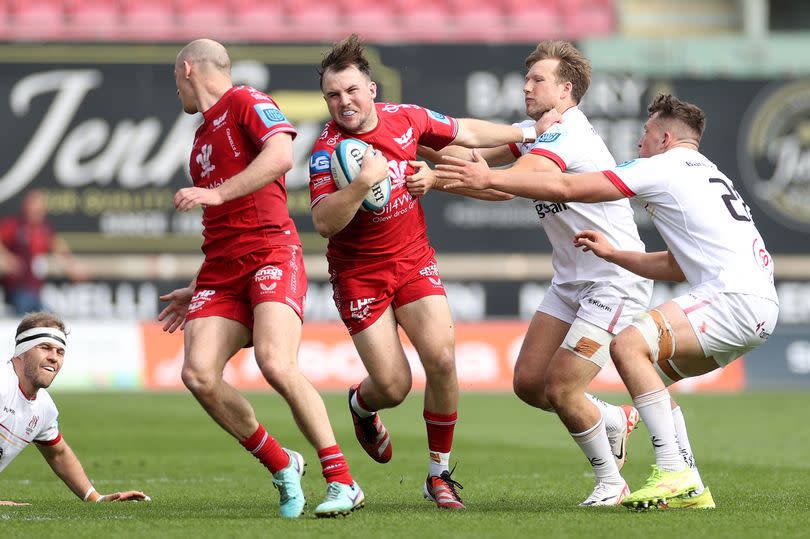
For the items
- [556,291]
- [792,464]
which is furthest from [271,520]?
[792,464]

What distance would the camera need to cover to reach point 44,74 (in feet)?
60.4

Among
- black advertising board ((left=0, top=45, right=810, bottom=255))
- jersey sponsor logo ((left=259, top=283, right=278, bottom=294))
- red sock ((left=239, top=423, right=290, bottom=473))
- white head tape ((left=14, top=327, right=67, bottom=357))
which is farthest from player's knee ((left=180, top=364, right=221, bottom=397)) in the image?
black advertising board ((left=0, top=45, right=810, bottom=255))

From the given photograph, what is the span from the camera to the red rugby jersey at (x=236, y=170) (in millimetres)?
7012

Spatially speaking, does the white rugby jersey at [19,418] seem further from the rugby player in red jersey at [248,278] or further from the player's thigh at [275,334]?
the player's thigh at [275,334]

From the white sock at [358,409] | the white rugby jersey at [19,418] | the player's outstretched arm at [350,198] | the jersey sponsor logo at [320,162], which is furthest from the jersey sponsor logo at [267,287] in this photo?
the white sock at [358,409]

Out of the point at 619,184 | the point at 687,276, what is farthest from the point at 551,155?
the point at 687,276

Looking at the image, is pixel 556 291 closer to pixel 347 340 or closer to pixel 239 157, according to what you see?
pixel 239 157

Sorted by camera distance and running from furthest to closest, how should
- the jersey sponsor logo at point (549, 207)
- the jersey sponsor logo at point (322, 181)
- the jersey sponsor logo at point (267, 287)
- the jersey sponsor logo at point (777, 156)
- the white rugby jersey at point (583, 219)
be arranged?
the jersey sponsor logo at point (777, 156)
the jersey sponsor logo at point (549, 207)
the white rugby jersey at point (583, 219)
the jersey sponsor logo at point (322, 181)
the jersey sponsor logo at point (267, 287)

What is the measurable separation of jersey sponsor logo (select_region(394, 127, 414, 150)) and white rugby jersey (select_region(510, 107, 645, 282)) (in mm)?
735

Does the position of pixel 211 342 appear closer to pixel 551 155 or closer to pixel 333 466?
pixel 333 466

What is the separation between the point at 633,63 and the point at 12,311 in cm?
981

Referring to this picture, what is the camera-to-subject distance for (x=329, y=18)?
2144 cm

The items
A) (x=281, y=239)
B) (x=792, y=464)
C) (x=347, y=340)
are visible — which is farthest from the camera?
(x=347, y=340)

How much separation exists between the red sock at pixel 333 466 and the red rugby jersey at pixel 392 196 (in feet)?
4.61
